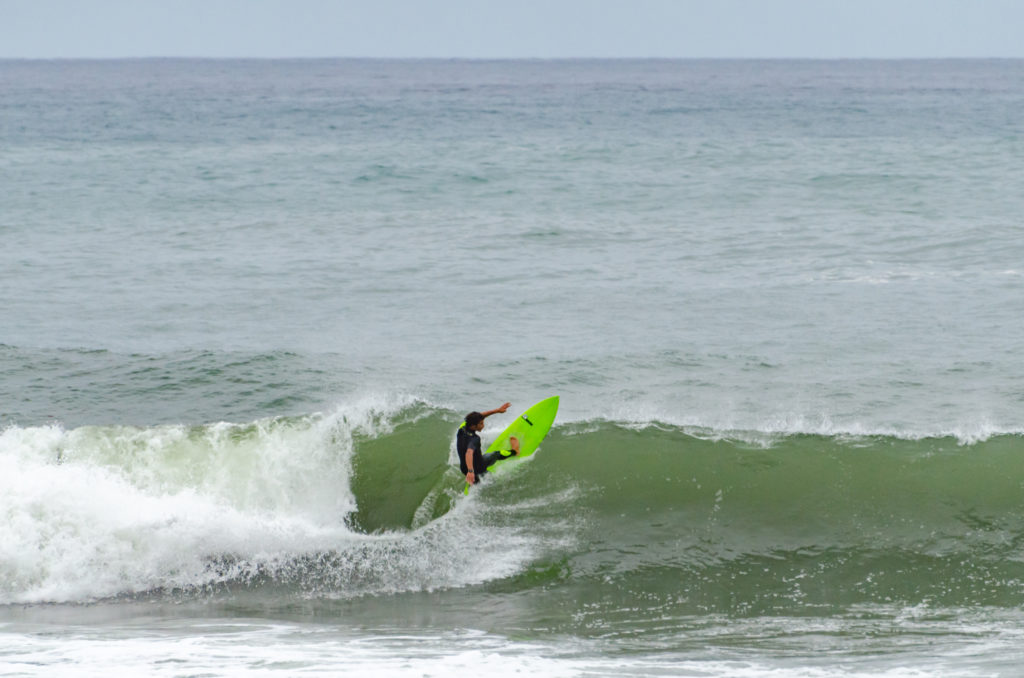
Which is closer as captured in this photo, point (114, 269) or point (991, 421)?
point (991, 421)

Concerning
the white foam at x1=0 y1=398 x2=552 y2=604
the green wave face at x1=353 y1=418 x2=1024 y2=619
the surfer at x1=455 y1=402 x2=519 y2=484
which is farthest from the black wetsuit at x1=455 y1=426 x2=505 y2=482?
the white foam at x1=0 y1=398 x2=552 y2=604

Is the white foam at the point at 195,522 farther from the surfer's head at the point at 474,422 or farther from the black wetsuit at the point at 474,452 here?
the surfer's head at the point at 474,422

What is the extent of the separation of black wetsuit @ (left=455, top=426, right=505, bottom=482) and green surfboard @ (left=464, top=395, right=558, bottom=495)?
526 mm

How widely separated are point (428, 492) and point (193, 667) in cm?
459

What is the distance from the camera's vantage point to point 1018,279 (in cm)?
2292

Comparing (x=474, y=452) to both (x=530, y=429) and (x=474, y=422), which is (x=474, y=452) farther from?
(x=530, y=429)

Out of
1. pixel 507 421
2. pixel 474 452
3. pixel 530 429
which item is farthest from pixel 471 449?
pixel 507 421

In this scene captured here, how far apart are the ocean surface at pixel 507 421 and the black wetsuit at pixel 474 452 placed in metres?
0.32

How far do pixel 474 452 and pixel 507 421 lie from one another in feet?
7.39

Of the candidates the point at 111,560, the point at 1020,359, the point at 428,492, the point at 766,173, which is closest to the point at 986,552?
the point at 428,492

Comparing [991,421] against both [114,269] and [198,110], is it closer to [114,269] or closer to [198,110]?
[114,269]

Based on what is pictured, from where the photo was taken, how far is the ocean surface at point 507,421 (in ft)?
32.8

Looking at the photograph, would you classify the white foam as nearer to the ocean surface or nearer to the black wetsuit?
the ocean surface

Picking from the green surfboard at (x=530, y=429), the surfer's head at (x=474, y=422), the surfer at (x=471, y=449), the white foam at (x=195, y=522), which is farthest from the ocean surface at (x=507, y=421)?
the surfer's head at (x=474, y=422)
